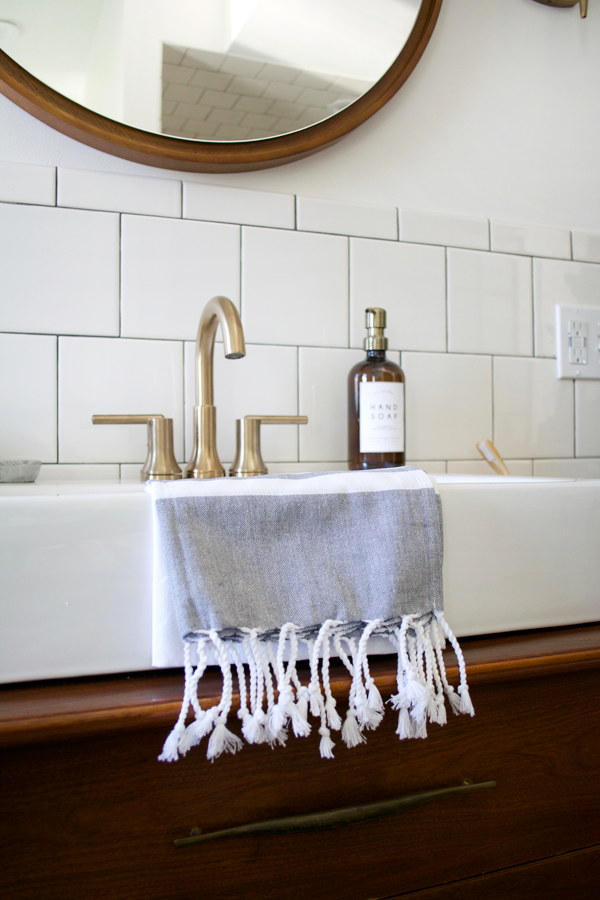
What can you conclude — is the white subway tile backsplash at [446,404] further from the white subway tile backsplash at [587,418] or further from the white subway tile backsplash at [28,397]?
the white subway tile backsplash at [28,397]

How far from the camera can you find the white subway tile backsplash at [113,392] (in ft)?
2.46

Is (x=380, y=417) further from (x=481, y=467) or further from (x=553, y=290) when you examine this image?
(x=553, y=290)

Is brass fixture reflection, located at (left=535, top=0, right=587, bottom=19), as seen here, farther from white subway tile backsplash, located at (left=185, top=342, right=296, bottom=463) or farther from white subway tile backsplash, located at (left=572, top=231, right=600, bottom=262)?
white subway tile backsplash, located at (left=185, top=342, right=296, bottom=463)

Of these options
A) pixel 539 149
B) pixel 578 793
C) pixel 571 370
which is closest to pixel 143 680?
pixel 578 793

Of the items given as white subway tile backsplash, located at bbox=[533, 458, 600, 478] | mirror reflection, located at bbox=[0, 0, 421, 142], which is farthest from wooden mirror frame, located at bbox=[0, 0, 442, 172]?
white subway tile backsplash, located at bbox=[533, 458, 600, 478]

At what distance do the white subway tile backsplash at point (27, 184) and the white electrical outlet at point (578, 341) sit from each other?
0.77m

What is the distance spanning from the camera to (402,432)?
2.53 feet

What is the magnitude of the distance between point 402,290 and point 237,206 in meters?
0.27

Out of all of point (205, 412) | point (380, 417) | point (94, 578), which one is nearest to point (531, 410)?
point (380, 417)

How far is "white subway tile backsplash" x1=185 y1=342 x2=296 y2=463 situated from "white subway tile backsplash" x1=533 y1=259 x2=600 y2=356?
421 mm

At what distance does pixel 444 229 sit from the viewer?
36.4 inches

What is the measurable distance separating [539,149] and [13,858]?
3.63ft

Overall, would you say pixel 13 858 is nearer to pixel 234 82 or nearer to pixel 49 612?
pixel 49 612

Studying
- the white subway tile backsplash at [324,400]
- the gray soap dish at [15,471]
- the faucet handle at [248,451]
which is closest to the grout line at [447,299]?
the white subway tile backsplash at [324,400]
